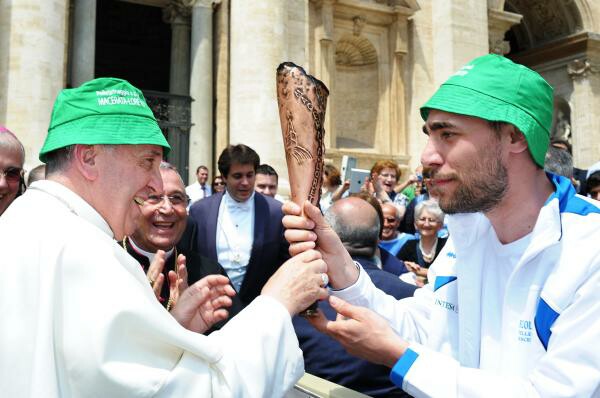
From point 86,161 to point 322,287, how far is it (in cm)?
98

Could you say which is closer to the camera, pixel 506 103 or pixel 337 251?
pixel 506 103

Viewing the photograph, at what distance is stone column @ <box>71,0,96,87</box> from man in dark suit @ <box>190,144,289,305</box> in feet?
23.0

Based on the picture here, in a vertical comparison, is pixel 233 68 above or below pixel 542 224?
above

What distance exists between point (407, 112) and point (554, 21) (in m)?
9.11

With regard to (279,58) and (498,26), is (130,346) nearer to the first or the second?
(279,58)

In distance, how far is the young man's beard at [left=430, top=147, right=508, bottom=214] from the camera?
77.5 inches

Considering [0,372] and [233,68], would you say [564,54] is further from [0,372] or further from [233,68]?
[0,372]

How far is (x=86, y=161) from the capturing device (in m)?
1.91

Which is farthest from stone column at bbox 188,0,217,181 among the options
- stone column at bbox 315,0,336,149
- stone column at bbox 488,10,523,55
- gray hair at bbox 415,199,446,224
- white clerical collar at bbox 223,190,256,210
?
stone column at bbox 488,10,523,55

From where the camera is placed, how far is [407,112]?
48.9 feet

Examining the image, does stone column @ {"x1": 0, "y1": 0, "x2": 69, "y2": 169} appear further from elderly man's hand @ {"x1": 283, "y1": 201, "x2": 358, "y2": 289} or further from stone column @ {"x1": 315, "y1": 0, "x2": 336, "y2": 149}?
elderly man's hand @ {"x1": 283, "y1": 201, "x2": 358, "y2": 289}

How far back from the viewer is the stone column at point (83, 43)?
11328 millimetres

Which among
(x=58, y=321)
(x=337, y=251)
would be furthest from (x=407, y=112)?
(x=58, y=321)

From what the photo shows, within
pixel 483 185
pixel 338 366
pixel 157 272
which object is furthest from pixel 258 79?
pixel 483 185
